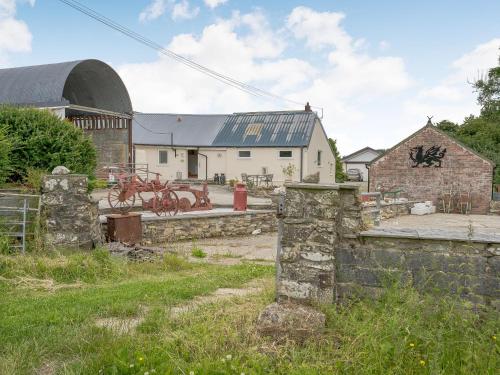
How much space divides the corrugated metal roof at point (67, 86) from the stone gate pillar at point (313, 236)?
16773 millimetres

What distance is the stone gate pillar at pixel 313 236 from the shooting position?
196 inches

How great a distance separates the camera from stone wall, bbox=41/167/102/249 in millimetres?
9352

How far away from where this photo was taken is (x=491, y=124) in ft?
114

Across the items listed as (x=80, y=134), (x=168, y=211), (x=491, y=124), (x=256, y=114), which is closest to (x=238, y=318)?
(x=168, y=211)

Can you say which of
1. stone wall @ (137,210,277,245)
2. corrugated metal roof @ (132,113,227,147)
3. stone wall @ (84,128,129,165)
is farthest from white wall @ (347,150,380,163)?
stone wall @ (137,210,277,245)

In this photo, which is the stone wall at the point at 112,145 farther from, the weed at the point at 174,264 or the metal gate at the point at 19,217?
the weed at the point at 174,264

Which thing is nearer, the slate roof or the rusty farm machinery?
the rusty farm machinery

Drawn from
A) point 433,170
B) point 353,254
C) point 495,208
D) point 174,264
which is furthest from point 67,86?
point 495,208

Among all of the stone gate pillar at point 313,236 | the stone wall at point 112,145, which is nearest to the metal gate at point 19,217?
the stone gate pillar at point 313,236

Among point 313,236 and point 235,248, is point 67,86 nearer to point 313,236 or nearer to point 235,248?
point 235,248

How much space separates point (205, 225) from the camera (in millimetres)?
14016

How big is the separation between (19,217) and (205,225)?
5723 millimetres

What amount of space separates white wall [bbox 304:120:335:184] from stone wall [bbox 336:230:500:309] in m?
24.7

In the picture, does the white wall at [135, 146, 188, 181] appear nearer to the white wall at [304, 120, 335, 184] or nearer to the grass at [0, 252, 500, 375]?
the white wall at [304, 120, 335, 184]
